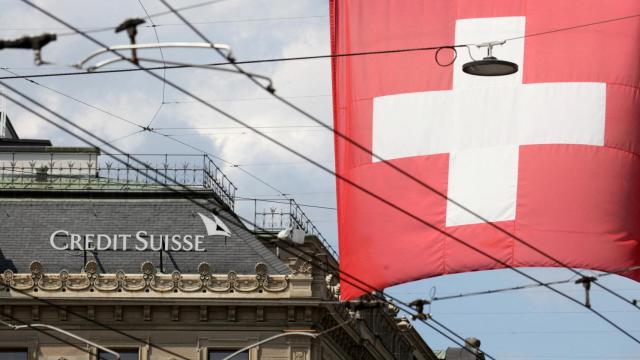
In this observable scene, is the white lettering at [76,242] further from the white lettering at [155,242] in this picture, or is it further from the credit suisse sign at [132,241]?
the white lettering at [155,242]

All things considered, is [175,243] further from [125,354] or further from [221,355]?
[125,354]

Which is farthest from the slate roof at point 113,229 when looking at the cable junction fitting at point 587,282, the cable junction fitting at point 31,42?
→ the cable junction fitting at point 31,42

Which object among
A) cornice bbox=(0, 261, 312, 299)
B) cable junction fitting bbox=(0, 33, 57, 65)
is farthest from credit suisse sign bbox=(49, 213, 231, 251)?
cable junction fitting bbox=(0, 33, 57, 65)

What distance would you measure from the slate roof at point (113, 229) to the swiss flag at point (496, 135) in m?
39.8

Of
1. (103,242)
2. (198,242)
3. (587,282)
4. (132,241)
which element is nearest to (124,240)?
(132,241)

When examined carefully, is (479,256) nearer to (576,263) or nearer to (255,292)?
(576,263)

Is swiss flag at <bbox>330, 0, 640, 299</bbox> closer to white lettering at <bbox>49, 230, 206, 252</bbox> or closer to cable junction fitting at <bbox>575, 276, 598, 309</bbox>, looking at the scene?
cable junction fitting at <bbox>575, 276, 598, 309</bbox>

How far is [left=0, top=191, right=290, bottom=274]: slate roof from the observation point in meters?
75.4

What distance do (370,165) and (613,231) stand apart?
4.00m

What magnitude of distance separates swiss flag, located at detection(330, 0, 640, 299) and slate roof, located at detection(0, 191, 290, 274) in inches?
1568

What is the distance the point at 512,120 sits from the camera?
34.9 m

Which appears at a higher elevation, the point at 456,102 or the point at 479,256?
the point at 456,102

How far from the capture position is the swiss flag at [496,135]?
34.5m

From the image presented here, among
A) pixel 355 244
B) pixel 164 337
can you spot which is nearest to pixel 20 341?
pixel 164 337
